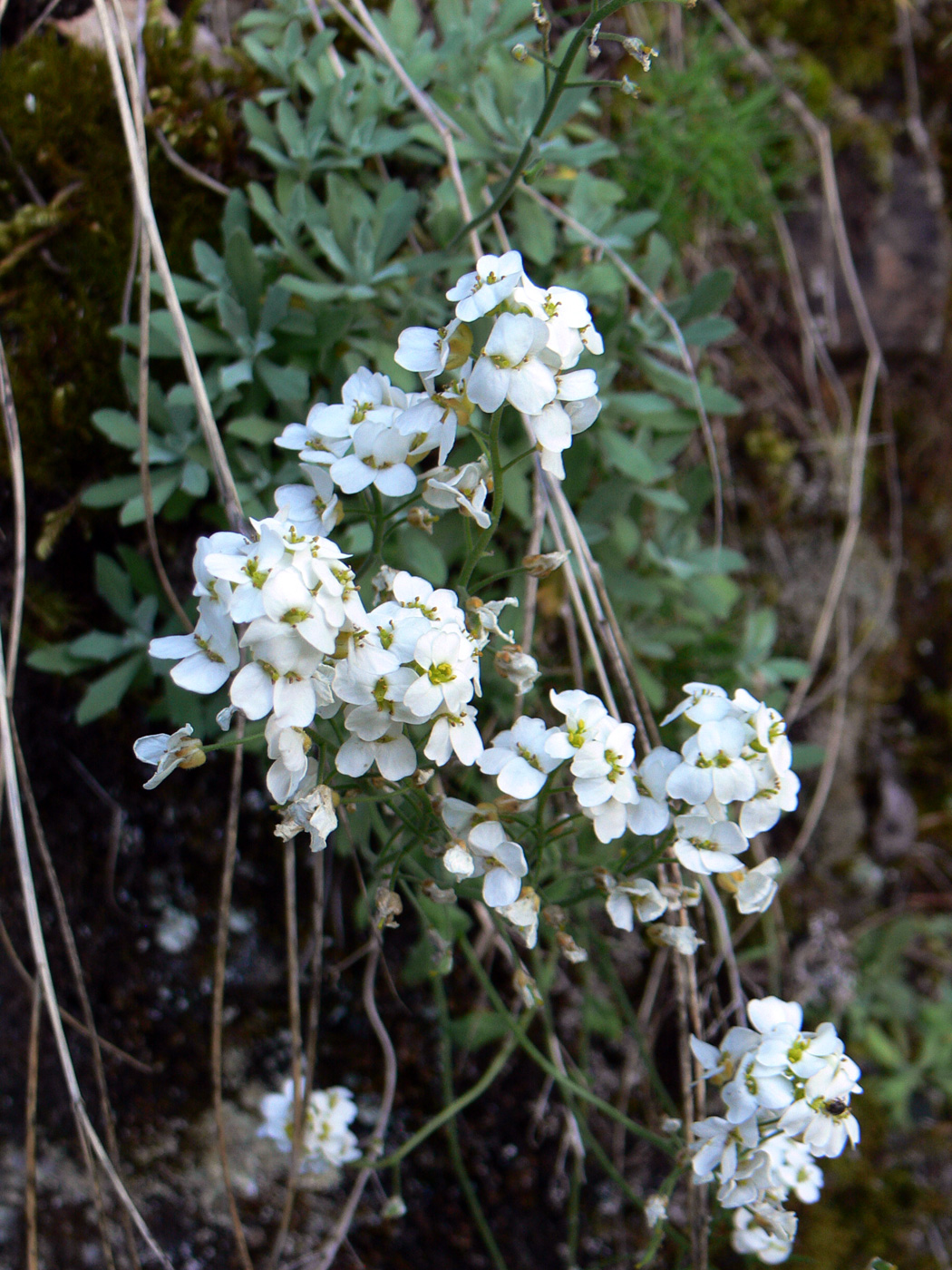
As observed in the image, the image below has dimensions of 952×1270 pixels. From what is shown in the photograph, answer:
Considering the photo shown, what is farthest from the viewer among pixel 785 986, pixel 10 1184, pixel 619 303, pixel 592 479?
pixel 785 986

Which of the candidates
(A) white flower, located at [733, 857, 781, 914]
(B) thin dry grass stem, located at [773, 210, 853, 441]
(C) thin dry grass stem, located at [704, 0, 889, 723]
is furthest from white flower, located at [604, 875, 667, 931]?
(B) thin dry grass stem, located at [773, 210, 853, 441]

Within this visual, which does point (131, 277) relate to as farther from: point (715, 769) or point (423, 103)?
point (715, 769)

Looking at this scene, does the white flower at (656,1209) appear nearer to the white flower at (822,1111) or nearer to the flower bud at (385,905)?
the white flower at (822,1111)

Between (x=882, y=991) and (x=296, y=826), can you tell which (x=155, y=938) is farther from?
(x=882, y=991)

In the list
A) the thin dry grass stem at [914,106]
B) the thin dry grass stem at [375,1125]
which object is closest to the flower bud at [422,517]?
the thin dry grass stem at [375,1125]

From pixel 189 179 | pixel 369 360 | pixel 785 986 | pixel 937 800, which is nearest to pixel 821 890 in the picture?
pixel 785 986
